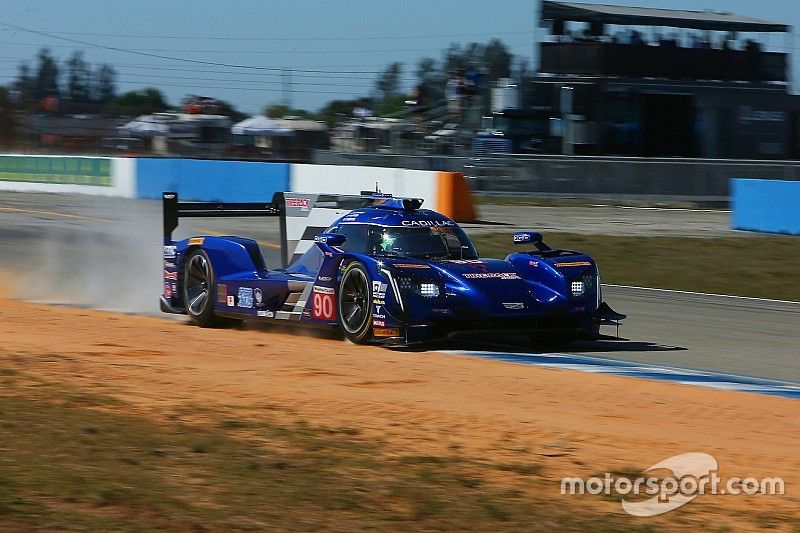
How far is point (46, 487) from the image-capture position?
5.40m

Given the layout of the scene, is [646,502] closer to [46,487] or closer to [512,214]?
[46,487]

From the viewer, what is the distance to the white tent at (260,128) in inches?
1505

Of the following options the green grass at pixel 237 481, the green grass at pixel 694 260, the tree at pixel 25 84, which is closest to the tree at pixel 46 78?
the tree at pixel 25 84

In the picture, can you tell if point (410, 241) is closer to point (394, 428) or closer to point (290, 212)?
point (290, 212)

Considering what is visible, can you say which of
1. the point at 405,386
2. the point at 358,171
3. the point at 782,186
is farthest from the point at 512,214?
the point at 405,386

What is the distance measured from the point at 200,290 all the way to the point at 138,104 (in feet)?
94.5

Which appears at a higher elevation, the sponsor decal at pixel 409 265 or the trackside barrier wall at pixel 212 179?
the sponsor decal at pixel 409 265

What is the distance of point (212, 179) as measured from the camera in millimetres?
29781

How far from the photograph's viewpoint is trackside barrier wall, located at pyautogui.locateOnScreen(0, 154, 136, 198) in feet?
103

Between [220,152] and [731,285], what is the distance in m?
21.2

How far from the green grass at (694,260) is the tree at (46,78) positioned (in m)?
21.6

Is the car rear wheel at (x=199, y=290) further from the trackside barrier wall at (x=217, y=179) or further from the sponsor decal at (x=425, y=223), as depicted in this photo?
the trackside barrier wall at (x=217, y=179)

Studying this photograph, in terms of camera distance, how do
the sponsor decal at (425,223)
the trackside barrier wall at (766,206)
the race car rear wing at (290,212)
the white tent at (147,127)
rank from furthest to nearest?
1. the white tent at (147,127)
2. the trackside barrier wall at (766,206)
3. the race car rear wing at (290,212)
4. the sponsor decal at (425,223)

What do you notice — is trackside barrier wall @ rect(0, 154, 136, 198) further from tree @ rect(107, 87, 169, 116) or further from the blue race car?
the blue race car
